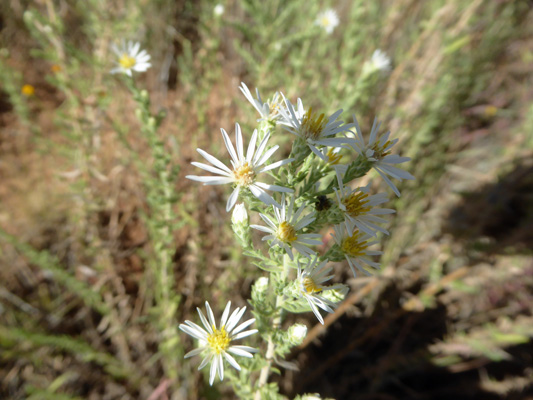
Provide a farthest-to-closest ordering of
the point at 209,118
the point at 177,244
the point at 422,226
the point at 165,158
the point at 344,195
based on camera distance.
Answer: the point at 209,118 < the point at 422,226 < the point at 177,244 < the point at 165,158 < the point at 344,195

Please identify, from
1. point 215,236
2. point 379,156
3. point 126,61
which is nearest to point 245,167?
point 379,156

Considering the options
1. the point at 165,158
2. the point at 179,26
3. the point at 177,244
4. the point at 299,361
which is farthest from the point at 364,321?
the point at 179,26

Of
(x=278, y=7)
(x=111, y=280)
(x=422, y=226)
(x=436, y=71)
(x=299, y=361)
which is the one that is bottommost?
(x=299, y=361)

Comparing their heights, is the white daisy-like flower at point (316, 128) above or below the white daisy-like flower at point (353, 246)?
above

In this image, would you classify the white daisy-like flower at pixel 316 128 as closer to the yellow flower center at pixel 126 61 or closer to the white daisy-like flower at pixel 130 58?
the white daisy-like flower at pixel 130 58

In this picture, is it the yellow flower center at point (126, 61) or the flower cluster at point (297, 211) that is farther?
the yellow flower center at point (126, 61)

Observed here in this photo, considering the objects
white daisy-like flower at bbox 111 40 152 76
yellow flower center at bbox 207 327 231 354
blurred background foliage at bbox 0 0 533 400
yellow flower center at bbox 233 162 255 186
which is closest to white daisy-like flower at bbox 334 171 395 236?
yellow flower center at bbox 233 162 255 186

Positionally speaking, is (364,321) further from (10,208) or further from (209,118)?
(10,208)

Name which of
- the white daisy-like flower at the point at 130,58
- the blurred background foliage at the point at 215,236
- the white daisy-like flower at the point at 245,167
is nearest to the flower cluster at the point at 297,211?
the white daisy-like flower at the point at 245,167
